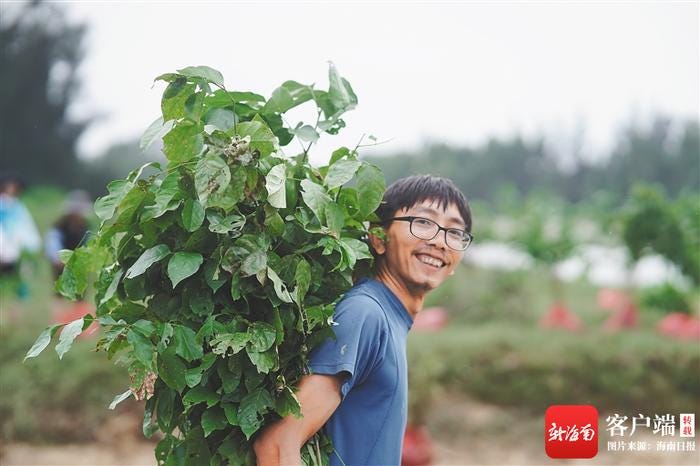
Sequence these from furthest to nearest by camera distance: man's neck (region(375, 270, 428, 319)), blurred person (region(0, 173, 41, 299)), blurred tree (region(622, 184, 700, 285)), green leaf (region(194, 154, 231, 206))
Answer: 1. blurred tree (region(622, 184, 700, 285))
2. blurred person (region(0, 173, 41, 299))
3. man's neck (region(375, 270, 428, 319))
4. green leaf (region(194, 154, 231, 206))

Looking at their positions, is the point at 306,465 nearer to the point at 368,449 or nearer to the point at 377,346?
the point at 368,449

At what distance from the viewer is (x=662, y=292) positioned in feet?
28.0

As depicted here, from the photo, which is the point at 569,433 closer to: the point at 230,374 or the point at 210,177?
the point at 230,374

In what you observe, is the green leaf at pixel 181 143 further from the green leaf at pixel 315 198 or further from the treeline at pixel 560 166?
the treeline at pixel 560 166

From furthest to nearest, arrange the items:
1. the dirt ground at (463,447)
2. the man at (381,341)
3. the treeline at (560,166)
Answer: the treeline at (560,166) < the dirt ground at (463,447) < the man at (381,341)

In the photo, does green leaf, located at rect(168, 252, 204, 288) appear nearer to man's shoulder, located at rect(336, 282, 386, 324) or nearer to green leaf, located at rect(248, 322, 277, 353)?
green leaf, located at rect(248, 322, 277, 353)

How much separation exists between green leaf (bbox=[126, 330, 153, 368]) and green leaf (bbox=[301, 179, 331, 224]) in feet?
1.42

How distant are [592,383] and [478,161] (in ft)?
16.4

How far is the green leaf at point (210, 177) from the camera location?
158 centimetres

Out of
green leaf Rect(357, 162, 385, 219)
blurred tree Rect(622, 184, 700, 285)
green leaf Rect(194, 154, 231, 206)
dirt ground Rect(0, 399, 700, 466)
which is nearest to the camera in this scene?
green leaf Rect(194, 154, 231, 206)

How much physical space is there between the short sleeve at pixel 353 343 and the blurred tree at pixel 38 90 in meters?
9.11

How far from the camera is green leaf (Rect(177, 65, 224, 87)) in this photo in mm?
1691

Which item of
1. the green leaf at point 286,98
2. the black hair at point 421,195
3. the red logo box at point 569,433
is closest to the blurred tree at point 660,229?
the red logo box at point 569,433

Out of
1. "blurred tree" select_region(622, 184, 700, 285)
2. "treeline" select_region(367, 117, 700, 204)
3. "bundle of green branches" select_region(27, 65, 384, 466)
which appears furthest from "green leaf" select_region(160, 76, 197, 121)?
"treeline" select_region(367, 117, 700, 204)
